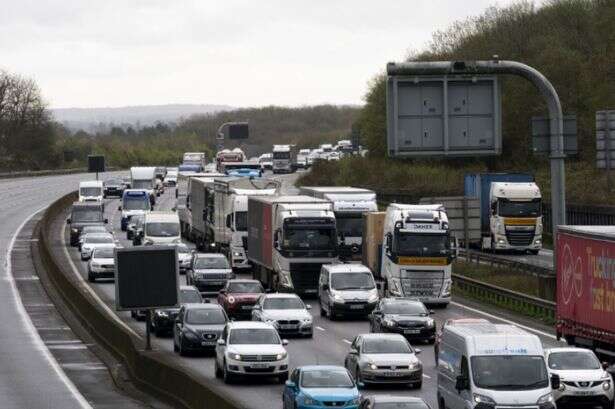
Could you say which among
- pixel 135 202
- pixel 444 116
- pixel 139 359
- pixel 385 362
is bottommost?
pixel 139 359

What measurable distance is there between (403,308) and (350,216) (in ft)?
75.2

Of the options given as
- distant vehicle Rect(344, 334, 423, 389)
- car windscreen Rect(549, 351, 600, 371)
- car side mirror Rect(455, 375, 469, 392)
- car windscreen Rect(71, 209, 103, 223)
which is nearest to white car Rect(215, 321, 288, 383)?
distant vehicle Rect(344, 334, 423, 389)

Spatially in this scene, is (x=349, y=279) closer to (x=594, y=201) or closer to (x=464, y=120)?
(x=464, y=120)

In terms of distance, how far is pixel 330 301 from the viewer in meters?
52.3

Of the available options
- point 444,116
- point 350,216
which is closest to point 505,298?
point 350,216

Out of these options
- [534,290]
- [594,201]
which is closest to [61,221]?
[594,201]

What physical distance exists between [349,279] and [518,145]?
5971cm

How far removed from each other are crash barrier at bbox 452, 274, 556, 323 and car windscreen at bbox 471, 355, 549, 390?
20803 millimetres

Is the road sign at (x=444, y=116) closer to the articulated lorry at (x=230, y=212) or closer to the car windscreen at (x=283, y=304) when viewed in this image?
the car windscreen at (x=283, y=304)

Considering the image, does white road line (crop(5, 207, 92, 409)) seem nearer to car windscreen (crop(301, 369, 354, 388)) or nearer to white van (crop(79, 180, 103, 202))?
car windscreen (crop(301, 369, 354, 388))

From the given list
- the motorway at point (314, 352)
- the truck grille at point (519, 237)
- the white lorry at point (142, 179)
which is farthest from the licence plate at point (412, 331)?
the white lorry at point (142, 179)

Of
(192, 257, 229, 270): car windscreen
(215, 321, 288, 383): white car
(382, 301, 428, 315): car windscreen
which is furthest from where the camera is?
(192, 257, 229, 270): car windscreen

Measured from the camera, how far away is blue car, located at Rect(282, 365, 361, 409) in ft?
96.8

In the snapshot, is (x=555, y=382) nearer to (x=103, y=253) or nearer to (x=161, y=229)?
(x=103, y=253)
